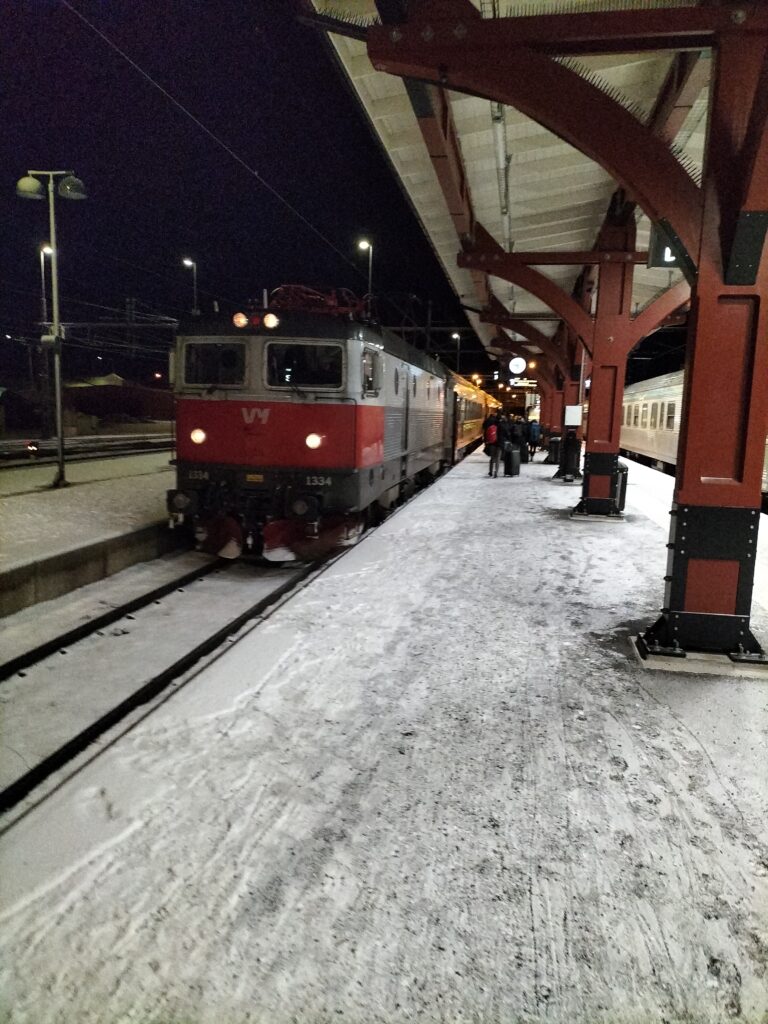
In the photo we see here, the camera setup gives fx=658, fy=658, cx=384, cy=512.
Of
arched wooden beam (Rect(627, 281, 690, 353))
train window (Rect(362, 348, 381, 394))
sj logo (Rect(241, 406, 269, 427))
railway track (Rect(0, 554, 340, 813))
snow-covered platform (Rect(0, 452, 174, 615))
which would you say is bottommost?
railway track (Rect(0, 554, 340, 813))

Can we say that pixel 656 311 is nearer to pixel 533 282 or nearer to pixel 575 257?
pixel 575 257

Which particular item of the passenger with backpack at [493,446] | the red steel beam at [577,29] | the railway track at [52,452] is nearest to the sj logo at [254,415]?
the red steel beam at [577,29]

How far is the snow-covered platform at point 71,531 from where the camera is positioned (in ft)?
21.0

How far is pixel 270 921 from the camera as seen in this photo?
94.1 inches

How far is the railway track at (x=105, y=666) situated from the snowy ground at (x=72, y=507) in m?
1.26

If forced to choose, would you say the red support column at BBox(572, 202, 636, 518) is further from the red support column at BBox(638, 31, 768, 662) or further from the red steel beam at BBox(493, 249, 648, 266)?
the red support column at BBox(638, 31, 768, 662)

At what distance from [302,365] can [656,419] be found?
697 inches

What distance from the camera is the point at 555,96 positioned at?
4.48 meters

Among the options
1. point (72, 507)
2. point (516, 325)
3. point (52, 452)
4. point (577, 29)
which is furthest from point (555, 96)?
point (52, 452)

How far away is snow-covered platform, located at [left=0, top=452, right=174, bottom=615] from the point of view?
641 centimetres

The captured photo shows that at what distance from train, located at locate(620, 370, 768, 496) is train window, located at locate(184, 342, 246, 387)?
13.1m

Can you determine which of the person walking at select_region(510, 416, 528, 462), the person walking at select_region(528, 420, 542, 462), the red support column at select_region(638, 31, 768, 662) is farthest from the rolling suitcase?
the red support column at select_region(638, 31, 768, 662)

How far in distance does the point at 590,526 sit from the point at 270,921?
908cm

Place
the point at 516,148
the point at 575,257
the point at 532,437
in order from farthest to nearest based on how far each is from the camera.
A: the point at 532,437 < the point at 575,257 < the point at 516,148
